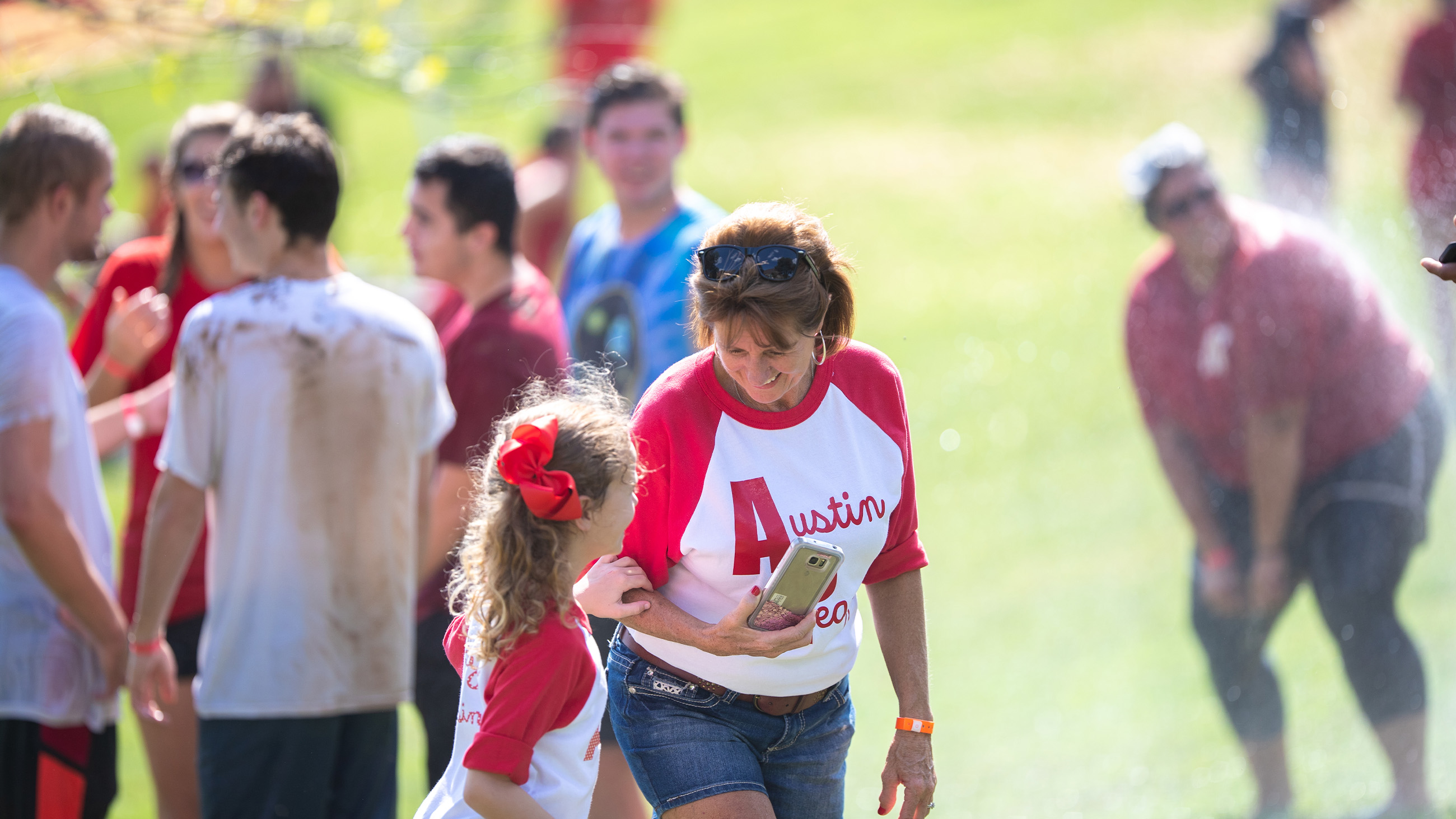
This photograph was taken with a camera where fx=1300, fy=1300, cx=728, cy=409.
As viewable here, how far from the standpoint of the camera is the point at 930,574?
702cm

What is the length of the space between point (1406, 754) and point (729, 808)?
3.01 metres

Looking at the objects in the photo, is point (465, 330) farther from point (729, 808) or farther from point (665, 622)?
point (729, 808)

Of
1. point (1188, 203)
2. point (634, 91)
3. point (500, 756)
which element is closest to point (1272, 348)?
point (1188, 203)

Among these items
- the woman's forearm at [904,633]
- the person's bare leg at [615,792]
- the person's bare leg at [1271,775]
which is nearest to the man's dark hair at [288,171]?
the person's bare leg at [615,792]

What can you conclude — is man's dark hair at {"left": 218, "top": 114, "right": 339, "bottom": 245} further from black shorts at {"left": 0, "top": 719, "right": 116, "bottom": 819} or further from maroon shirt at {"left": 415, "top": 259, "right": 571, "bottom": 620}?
black shorts at {"left": 0, "top": 719, "right": 116, "bottom": 819}

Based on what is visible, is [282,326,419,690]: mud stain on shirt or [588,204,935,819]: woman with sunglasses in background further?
[282,326,419,690]: mud stain on shirt

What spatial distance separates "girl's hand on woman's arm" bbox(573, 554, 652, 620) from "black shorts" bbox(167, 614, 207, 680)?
5.99 feet

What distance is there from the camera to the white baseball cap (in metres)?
4.58

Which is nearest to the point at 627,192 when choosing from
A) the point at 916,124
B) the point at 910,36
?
the point at 916,124

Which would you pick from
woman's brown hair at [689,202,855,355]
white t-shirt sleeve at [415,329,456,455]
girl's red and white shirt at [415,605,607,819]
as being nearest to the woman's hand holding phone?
girl's red and white shirt at [415,605,607,819]

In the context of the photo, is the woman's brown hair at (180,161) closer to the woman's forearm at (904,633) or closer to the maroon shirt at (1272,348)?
the woman's forearm at (904,633)

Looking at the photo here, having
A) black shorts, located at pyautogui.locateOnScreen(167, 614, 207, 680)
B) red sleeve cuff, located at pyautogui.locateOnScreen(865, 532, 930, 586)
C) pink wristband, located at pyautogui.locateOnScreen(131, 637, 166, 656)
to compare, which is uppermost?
red sleeve cuff, located at pyautogui.locateOnScreen(865, 532, 930, 586)

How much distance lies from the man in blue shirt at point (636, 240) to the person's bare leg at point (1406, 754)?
266cm

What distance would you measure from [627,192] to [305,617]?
1.82 metres
